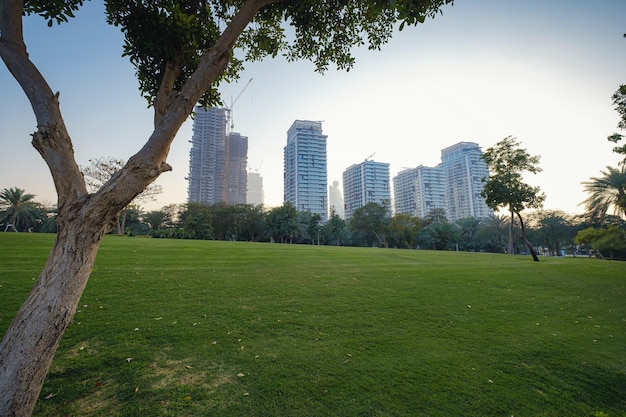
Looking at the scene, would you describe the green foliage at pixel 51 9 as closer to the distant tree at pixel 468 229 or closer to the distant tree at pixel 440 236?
the distant tree at pixel 440 236

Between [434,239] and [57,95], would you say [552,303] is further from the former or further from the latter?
[434,239]

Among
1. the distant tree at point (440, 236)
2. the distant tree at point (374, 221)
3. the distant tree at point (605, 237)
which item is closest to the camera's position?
the distant tree at point (605, 237)

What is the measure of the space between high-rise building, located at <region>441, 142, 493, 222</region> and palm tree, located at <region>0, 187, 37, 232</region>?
146 meters

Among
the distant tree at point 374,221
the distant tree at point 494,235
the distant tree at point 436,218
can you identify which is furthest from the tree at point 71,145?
the distant tree at point 436,218

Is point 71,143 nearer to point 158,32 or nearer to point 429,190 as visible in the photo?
point 158,32

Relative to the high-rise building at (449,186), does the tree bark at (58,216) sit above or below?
below

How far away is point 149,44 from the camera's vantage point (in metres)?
4.44

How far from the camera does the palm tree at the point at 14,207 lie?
4466cm

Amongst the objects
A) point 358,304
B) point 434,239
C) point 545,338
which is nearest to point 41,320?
point 358,304

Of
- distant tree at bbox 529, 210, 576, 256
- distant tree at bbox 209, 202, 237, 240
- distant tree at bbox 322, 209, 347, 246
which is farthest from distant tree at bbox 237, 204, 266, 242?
distant tree at bbox 529, 210, 576, 256

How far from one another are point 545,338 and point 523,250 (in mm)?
96383

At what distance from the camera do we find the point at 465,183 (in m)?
134

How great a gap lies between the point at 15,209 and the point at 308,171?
11197 centimetres

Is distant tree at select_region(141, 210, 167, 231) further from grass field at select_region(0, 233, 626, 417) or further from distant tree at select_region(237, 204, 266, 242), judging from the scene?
grass field at select_region(0, 233, 626, 417)
